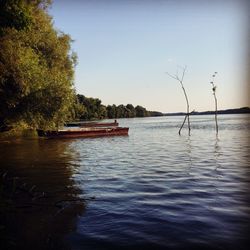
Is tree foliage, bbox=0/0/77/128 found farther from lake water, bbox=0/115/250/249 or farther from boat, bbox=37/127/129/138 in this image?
boat, bbox=37/127/129/138

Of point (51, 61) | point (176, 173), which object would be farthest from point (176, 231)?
point (51, 61)

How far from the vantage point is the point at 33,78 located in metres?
21.8

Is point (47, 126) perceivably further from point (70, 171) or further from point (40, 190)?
point (40, 190)

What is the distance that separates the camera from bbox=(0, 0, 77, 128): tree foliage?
20.3 meters

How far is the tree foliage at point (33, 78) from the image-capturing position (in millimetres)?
20344

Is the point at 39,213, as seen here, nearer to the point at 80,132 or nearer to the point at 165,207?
the point at 165,207

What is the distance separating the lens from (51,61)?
95.9ft

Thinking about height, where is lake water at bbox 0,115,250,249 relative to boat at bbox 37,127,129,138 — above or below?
below

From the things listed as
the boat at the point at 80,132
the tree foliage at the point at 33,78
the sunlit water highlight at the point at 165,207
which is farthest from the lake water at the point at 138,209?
the boat at the point at 80,132

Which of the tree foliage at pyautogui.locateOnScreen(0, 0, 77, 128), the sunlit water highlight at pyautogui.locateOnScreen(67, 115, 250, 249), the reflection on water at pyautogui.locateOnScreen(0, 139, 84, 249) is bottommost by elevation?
the sunlit water highlight at pyautogui.locateOnScreen(67, 115, 250, 249)

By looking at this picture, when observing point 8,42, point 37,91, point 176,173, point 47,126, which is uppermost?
point 8,42

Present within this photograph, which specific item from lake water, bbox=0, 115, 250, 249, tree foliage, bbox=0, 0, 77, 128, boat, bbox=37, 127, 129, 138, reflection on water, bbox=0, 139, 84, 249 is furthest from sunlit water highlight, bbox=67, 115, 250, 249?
boat, bbox=37, 127, 129, 138

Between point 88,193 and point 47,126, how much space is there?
48.0 ft

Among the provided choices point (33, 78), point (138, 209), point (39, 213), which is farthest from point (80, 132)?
point (39, 213)
